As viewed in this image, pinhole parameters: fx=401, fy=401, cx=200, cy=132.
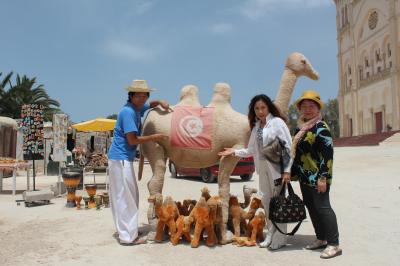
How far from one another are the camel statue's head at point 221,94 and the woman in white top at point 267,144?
71 centimetres

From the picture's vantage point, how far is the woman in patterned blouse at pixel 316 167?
4.41m

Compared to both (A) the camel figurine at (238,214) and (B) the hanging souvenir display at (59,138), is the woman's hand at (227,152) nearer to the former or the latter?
(A) the camel figurine at (238,214)

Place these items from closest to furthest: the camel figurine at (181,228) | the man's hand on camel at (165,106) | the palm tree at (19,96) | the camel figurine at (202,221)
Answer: the camel figurine at (202,221), the camel figurine at (181,228), the man's hand on camel at (165,106), the palm tree at (19,96)

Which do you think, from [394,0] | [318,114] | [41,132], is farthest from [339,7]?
[318,114]

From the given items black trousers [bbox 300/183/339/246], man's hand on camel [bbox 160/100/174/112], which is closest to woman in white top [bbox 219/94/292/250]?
black trousers [bbox 300/183/339/246]

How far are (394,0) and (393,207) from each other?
34532mm

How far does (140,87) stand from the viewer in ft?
16.8

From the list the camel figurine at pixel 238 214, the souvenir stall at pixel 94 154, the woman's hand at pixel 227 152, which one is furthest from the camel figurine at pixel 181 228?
the souvenir stall at pixel 94 154

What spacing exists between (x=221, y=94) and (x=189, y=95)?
18.9 inches

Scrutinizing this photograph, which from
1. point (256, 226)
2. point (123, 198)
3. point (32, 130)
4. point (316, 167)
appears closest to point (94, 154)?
point (32, 130)

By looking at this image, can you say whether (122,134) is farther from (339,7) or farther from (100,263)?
(339,7)

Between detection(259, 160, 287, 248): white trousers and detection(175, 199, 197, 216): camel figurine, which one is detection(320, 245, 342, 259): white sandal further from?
detection(175, 199, 197, 216): camel figurine

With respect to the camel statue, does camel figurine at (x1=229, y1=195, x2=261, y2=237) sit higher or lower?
lower

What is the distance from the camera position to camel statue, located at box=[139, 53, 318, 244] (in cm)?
526
